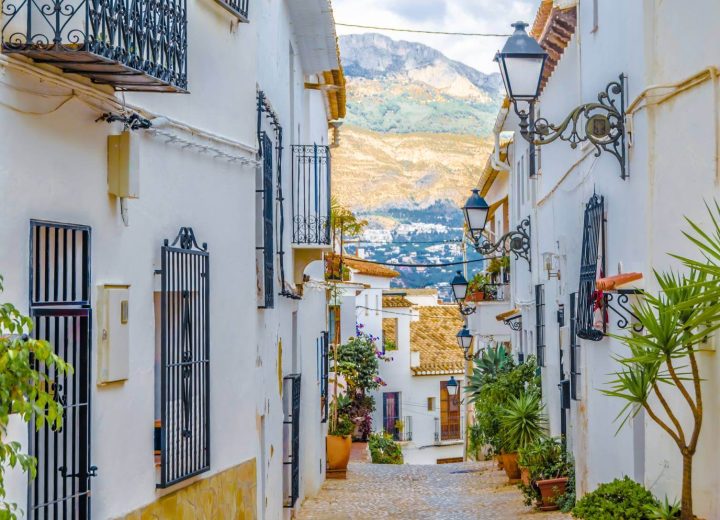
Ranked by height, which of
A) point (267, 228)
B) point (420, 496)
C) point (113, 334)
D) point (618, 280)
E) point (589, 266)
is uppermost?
point (267, 228)

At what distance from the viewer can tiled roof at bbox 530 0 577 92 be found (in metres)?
14.3

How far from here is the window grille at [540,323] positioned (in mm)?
19067

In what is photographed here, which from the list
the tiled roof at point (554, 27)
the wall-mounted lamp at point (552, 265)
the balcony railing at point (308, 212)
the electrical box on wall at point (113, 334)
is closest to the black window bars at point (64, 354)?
the electrical box on wall at point (113, 334)

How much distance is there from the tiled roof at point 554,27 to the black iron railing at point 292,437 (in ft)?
20.9

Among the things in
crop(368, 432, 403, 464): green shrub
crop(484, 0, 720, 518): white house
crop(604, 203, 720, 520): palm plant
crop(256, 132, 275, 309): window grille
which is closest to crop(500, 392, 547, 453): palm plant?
crop(484, 0, 720, 518): white house

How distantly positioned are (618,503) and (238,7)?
18.2 ft

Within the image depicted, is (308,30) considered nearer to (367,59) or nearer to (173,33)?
(173,33)

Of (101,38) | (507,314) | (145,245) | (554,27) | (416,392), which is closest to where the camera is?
(101,38)

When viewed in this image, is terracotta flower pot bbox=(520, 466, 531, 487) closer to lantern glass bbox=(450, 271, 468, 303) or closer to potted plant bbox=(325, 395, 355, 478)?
potted plant bbox=(325, 395, 355, 478)

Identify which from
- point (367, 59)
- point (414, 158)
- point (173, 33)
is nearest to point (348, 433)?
point (173, 33)

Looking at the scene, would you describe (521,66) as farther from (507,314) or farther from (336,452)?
(507,314)

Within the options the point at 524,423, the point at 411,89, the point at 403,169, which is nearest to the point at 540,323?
the point at 524,423

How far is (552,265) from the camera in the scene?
1683 centimetres

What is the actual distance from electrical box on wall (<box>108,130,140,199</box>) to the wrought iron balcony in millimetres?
349
